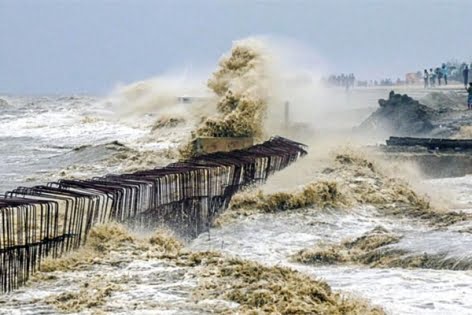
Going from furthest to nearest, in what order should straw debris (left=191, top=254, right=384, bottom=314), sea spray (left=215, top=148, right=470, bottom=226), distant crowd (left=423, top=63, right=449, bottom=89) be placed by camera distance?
distant crowd (left=423, top=63, right=449, bottom=89)
sea spray (left=215, top=148, right=470, bottom=226)
straw debris (left=191, top=254, right=384, bottom=314)

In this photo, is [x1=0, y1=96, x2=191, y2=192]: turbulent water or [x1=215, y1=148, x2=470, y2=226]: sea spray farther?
[x1=0, y1=96, x2=191, y2=192]: turbulent water

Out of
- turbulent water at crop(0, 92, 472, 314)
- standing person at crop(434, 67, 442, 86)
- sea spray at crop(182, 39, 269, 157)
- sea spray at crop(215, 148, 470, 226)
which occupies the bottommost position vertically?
turbulent water at crop(0, 92, 472, 314)

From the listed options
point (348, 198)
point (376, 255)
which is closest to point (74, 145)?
point (348, 198)

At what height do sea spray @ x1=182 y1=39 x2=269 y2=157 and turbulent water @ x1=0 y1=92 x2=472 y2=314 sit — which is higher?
sea spray @ x1=182 y1=39 x2=269 y2=157

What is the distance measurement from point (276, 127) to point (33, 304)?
56.7 feet

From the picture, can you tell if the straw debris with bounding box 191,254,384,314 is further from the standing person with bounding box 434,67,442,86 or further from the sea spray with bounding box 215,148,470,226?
the standing person with bounding box 434,67,442,86

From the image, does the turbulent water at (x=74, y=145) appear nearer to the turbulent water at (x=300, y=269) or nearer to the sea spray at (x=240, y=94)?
the sea spray at (x=240, y=94)

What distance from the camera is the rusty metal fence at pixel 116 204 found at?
8031mm

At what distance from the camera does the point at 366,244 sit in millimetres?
9977

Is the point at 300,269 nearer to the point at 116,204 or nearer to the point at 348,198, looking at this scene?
the point at 116,204

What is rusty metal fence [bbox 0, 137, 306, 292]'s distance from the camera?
8.03 metres

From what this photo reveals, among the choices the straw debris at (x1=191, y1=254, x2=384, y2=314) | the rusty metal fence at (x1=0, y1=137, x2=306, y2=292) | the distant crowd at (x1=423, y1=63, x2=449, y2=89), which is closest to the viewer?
the straw debris at (x1=191, y1=254, x2=384, y2=314)

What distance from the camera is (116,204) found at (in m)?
9.60

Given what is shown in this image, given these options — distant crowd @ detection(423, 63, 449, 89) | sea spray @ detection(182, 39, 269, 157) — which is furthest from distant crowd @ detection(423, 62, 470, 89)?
sea spray @ detection(182, 39, 269, 157)
